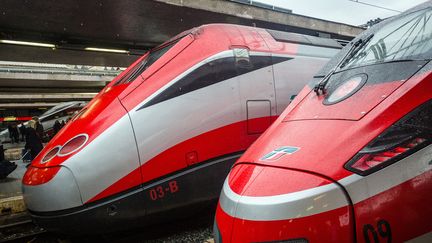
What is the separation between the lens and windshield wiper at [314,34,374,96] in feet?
8.38

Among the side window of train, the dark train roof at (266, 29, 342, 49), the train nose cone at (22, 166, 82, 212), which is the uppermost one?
the dark train roof at (266, 29, 342, 49)

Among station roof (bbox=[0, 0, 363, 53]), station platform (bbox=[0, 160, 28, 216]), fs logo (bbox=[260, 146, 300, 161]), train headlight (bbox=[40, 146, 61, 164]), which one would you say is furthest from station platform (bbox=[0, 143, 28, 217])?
fs logo (bbox=[260, 146, 300, 161])

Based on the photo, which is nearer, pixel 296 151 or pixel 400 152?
pixel 400 152

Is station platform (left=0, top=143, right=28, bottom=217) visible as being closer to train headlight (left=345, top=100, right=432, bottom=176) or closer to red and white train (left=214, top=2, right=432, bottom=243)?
red and white train (left=214, top=2, right=432, bottom=243)

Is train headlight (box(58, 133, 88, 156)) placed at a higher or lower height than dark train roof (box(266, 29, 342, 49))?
lower

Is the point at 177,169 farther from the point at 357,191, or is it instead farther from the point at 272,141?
the point at 357,191

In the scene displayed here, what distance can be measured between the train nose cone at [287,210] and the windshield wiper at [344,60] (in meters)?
1.00

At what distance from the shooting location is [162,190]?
3.48 m

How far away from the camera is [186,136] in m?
3.60

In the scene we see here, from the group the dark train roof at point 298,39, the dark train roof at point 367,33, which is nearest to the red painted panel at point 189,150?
the dark train roof at point 367,33

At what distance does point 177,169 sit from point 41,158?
1.53m

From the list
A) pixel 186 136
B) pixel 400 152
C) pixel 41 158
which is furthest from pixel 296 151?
pixel 41 158

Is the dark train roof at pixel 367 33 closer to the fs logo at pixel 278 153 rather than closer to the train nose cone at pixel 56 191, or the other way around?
the fs logo at pixel 278 153

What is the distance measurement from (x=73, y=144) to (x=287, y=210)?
2548 mm
